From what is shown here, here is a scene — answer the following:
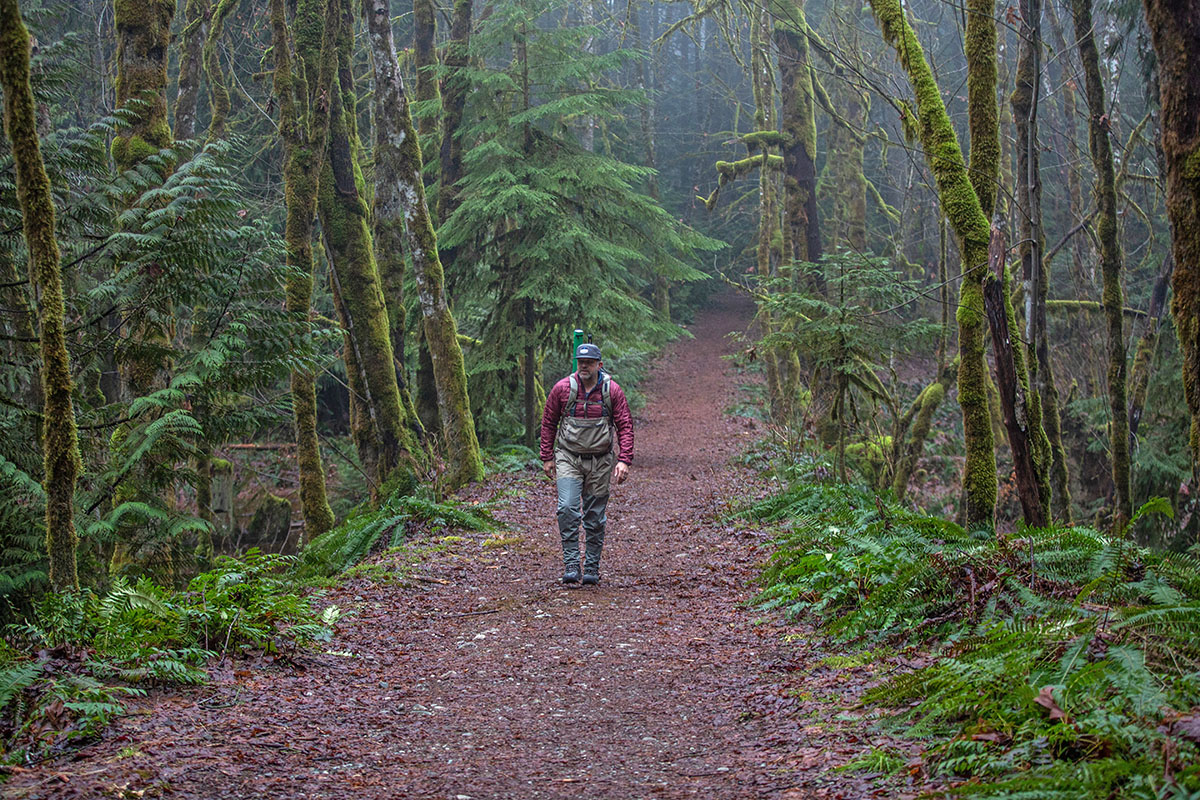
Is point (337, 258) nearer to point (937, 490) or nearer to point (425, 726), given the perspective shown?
point (425, 726)

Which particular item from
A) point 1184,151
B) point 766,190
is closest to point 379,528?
point 1184,151

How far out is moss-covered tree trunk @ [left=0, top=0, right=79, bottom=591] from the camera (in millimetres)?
5305

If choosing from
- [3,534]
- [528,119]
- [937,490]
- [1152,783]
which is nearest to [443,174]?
[528,119]

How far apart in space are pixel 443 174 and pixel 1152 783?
17.7m

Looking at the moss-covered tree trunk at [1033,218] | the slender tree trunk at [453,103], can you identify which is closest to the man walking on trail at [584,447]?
the moss-covered tree trunk at [1033,218]

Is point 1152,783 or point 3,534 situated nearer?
point 1152,783

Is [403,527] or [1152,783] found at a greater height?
[1152,783]

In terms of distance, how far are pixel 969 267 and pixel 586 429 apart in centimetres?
368

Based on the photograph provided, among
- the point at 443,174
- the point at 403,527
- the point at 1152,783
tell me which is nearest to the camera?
the point at 1152,783

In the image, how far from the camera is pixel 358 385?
13.0 m

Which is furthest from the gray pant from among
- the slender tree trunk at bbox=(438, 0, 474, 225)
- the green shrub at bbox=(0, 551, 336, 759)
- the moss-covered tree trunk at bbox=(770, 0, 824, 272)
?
the moss-covered tree trunk at bbox=(770, 0, 824, 272)

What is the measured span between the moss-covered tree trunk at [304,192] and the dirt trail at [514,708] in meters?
3.64

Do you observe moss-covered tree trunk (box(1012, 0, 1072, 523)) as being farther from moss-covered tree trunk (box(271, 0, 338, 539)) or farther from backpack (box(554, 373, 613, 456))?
moss-covered tree trunk (box(271, 0, 338, 539))

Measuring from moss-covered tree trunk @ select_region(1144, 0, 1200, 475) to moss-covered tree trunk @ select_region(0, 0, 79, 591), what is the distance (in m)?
6.54
